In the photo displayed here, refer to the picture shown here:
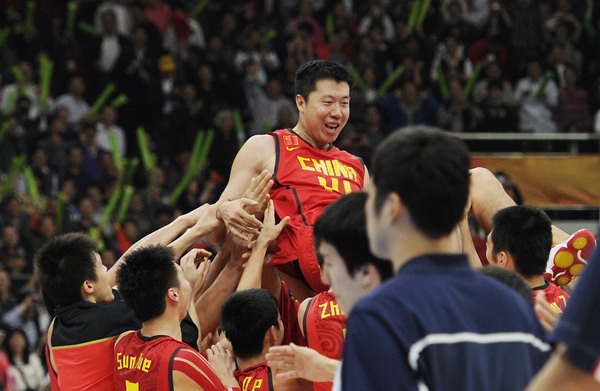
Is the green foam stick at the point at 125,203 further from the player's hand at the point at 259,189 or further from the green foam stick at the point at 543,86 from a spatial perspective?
the player's hand at the point at 259,189

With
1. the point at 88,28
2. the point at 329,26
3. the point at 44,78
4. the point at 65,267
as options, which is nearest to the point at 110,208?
the point at 44,78

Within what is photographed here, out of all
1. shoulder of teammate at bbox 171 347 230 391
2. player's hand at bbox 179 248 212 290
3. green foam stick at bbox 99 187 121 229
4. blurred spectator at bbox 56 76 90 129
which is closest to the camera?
shoulder of teammate at bbox 171 347 230 391

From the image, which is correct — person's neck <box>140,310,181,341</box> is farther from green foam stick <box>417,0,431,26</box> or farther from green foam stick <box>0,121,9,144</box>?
green foam stick <box>417,0,431,26</box>

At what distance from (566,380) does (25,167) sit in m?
10.6

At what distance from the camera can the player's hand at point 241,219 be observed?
4.87 m

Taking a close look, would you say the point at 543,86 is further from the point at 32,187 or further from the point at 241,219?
the point at 241,219

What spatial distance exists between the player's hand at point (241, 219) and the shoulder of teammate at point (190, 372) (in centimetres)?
94

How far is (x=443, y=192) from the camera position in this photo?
6.93 ft

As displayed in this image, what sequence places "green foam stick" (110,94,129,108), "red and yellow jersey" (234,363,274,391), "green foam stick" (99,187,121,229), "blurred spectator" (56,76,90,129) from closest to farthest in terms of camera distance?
"red and yellow jersey" (234,363,274,391)
"green foam stick" (99,187,121,229)
"blurred spectator" (56,76,90,129)
"green foam stick" (110,94,129,108)

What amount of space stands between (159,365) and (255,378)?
1.57ft

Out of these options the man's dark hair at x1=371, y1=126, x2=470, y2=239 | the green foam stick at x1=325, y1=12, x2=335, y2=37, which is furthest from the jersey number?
the green foam stick at x1=325, y1=12, x2=335, y2=37

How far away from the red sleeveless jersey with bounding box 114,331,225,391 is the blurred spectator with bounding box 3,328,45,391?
5295 mm

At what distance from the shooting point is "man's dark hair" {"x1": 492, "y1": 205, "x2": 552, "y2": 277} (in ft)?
13.5

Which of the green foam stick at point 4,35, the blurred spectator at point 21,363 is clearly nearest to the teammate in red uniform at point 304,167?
the blurred spectator at point 21,363
